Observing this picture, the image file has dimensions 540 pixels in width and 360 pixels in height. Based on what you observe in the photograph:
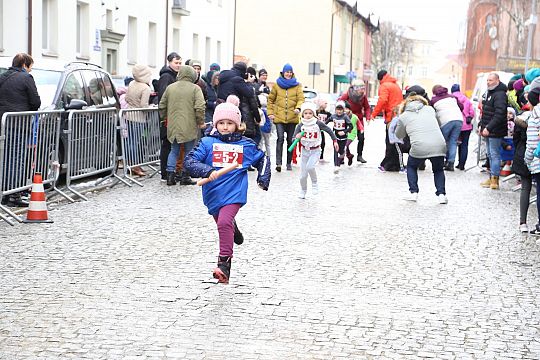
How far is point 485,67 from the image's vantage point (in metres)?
75.1

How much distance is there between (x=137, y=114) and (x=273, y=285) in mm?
8350

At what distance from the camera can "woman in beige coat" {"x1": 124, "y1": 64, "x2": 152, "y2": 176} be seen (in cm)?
1527

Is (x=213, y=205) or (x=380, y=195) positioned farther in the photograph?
(x=380, y=195)

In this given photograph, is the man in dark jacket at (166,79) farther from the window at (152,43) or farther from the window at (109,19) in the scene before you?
the window at (152,43)

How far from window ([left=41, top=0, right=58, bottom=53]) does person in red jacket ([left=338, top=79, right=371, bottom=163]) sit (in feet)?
30.3

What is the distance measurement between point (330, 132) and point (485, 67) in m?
63.2

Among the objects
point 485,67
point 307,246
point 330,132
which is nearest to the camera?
point 307,246

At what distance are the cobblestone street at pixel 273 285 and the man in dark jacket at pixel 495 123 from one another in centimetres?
390

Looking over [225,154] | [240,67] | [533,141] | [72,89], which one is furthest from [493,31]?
[225,154]

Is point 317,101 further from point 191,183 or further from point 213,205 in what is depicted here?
point 213,205

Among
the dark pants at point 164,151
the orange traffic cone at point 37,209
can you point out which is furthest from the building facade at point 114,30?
the orange traffic cone at point 37,209

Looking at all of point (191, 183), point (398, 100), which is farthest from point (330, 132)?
point (398, 100)

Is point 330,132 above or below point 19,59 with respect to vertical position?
below

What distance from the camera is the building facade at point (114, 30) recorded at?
23.7 metres
